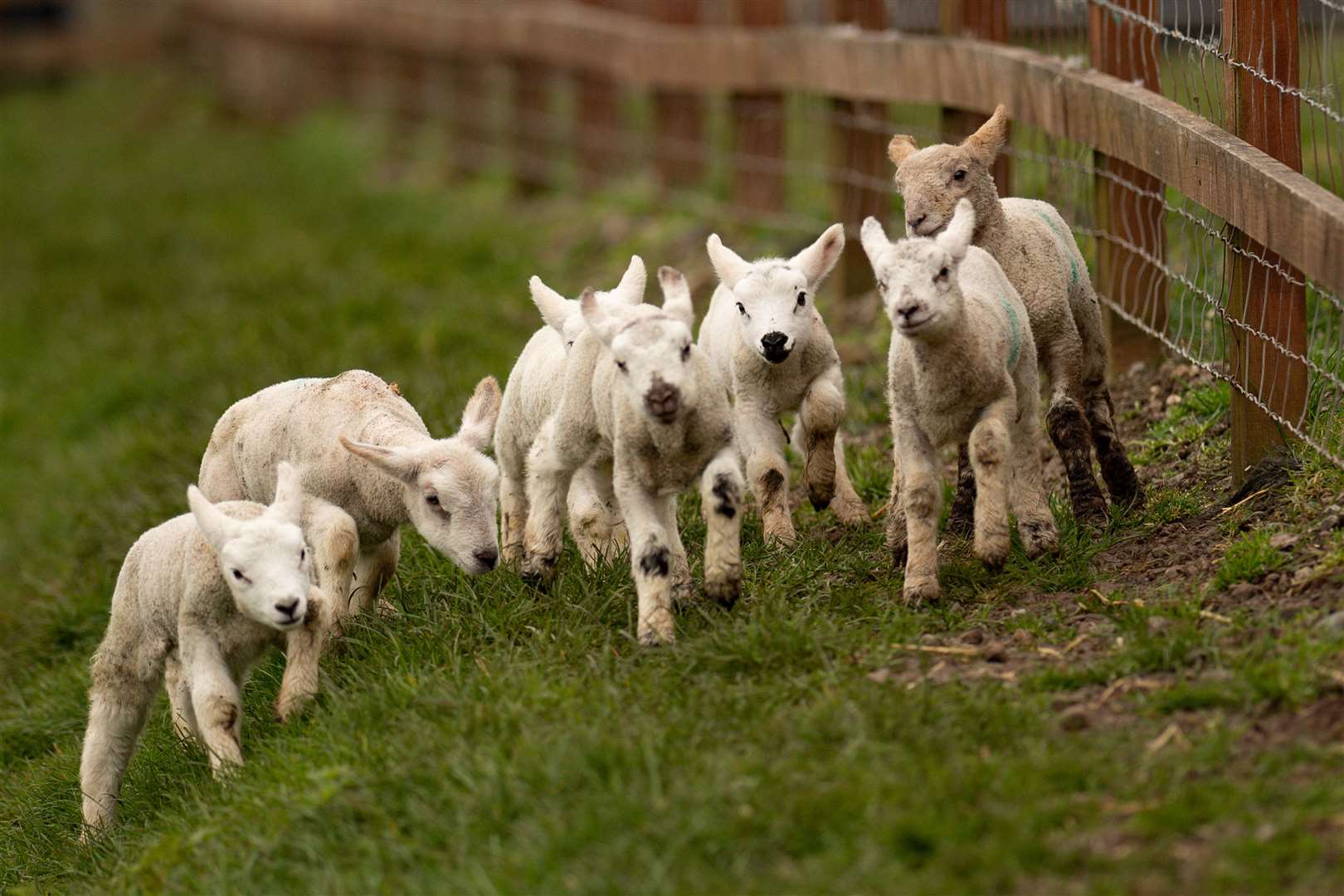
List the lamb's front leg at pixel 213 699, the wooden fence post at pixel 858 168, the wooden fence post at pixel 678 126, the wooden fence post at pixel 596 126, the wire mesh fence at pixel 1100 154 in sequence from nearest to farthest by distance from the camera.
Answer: the lamb's front leg at pixel 213 699 < the wire mesh fence at pixel 1100 154 < the wooden fence post at pixel 858 168 < the wooden fence post at pixel 678 126 < the wooden fence post at pixel 596 126

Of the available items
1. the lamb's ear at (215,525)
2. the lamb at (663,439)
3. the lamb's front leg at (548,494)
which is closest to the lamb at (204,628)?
the lamb's ear at (215,525)

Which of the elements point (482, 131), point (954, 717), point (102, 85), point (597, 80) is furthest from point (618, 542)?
point (102, 85)

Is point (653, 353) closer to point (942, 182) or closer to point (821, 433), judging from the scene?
Result: point (821, 433)

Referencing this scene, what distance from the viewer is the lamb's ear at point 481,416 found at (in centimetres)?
628

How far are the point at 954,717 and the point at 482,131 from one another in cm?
1450

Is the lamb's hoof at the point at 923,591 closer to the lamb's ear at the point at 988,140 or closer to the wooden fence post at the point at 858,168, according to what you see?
the lamb's ear at the point at 988,140

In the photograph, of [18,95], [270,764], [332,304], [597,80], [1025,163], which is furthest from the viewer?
[18,95]

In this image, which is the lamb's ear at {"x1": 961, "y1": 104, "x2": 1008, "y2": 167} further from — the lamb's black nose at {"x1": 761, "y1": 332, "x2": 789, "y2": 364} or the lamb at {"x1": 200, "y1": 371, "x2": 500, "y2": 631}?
the lamb at {"x1": 200, "y1": 371, "x2": 500, "y2": 631}

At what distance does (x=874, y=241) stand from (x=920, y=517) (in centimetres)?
88

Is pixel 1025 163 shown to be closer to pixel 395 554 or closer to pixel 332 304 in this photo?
pixel 395 554

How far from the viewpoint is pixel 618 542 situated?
648cm

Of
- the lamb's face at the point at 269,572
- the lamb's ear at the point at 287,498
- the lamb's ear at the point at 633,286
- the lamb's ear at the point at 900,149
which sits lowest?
the lamb's face at the point at 269,572

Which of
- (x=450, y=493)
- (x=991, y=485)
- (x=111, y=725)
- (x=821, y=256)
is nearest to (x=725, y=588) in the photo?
(x=991, y=485)

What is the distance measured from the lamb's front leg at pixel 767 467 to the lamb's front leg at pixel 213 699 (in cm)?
189
